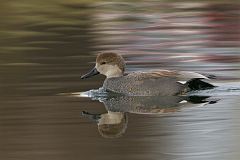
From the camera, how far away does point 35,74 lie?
12938mm

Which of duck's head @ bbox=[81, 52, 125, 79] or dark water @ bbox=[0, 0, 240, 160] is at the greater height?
duck's head @ bbox=[81, 52, 125, 79]

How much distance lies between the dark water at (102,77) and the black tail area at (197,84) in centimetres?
12

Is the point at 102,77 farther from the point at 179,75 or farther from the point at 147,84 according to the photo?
the point at 179,75

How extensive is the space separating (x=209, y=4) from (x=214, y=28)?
3898 millimetres

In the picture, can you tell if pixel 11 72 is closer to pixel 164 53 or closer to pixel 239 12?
pixel 164 53

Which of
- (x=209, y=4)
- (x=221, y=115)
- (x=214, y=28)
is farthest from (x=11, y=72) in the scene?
(x=209, y=4)

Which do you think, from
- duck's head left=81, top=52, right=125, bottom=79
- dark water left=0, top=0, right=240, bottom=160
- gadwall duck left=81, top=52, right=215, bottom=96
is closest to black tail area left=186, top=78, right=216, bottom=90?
gadwall duck left=81, top=52, right=215, bottom=96

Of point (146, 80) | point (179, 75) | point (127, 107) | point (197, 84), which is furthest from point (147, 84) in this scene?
point (127, 107)

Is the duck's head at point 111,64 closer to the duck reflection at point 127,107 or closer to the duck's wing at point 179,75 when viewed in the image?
the duck reflection at point 127,107

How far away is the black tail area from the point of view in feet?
36.9

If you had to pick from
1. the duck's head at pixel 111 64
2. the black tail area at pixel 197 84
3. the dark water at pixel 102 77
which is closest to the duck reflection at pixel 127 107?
the dark water at pixel 102 77

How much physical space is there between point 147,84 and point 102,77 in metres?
1.87

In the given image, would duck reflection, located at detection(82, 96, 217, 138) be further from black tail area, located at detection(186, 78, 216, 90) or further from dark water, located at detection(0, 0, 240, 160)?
black tail area, located at detection(186, 78, 216, 90)

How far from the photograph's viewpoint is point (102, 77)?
43.3 feet
